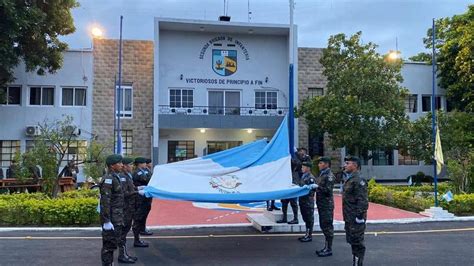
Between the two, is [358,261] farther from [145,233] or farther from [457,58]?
[457,58]

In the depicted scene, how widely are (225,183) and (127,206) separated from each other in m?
1.98

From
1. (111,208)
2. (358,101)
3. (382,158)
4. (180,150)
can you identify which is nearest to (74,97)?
(180,150)

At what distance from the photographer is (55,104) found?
2352 centimetres

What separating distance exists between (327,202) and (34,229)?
288 inches

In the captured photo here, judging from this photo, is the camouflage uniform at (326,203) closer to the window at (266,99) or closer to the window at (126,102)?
the window at (266,99)

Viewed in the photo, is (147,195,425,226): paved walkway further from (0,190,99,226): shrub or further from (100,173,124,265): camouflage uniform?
(100,173,124,265): camouflage uniform

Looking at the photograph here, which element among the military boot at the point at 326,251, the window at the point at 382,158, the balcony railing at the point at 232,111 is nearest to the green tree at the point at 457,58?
the window at the point at 382,158

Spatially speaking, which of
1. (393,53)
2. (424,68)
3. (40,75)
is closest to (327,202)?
(393,53)

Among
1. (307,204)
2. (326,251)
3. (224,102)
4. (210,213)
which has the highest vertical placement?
(224,102)

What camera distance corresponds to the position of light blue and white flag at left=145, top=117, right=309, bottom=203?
8.45 metres

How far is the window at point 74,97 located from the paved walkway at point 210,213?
32.3 ft

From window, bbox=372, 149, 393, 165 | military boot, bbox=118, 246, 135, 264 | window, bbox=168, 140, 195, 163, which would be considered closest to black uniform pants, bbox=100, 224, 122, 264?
military boot, bbox=118, 246, 135, 264

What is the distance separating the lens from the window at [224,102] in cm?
2406

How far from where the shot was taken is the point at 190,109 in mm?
23406
